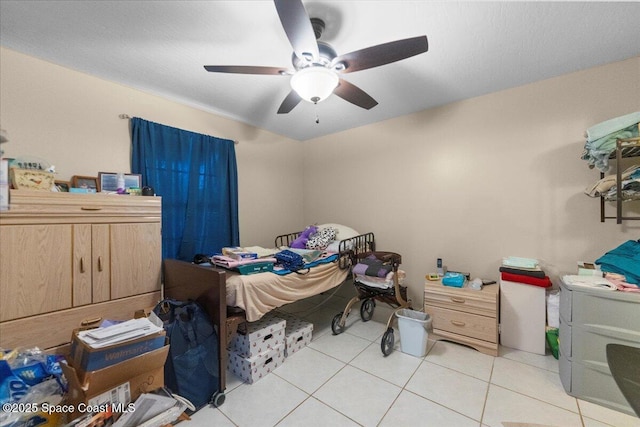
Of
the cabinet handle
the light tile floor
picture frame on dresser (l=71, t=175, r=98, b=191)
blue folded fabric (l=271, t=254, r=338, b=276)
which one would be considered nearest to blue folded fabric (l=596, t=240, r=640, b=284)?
the light tile floor

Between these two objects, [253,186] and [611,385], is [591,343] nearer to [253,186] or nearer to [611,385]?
[611,385]

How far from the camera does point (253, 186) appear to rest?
10.7ft

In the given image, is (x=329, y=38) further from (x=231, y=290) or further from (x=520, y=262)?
(x=520, y=262)

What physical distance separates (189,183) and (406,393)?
8.64ft

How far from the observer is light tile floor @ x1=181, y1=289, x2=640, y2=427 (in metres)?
1.47

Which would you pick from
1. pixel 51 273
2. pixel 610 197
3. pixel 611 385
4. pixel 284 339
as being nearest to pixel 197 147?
pixel 51 273

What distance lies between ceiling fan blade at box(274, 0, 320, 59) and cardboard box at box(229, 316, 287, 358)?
1.94m

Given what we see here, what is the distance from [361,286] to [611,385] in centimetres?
172

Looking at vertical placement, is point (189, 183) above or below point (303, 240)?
above

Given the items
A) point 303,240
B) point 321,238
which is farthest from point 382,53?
point 303,240

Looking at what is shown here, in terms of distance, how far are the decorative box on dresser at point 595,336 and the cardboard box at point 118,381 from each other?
258cm

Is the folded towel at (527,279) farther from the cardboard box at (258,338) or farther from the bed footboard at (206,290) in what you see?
the bed footboard at (206,290)

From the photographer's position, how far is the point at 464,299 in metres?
2.20

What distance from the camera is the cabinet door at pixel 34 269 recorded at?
1424mm
